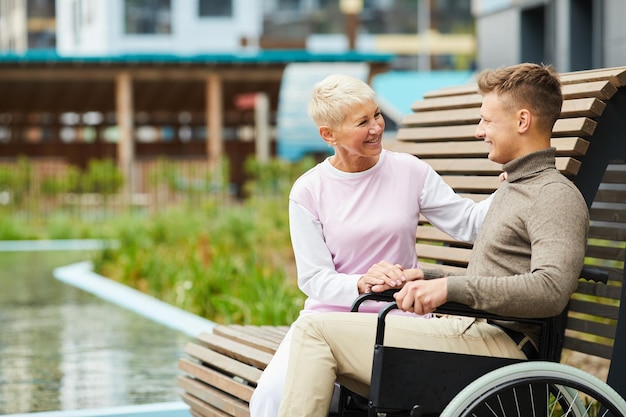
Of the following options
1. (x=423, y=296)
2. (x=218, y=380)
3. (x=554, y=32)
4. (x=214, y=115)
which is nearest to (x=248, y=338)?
(x=218, y=380)

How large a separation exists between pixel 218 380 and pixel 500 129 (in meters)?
1.66

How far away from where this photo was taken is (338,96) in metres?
3.81

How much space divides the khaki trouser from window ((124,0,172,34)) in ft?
106

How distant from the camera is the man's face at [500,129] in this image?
3527 mm

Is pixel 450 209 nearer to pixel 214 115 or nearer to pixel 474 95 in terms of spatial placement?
pixel 474 95

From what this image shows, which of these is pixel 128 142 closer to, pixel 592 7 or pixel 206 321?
pixel 592 7

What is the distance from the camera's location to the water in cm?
648

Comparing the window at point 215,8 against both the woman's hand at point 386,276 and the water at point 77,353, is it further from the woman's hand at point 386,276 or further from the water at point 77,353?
the woman's hand at point 386,276

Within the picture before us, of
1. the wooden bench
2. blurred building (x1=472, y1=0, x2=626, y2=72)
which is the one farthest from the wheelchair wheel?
blurred building (x1=472, y1=0, x2=626, y2=72)

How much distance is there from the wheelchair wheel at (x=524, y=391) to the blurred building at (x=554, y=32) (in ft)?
29.5

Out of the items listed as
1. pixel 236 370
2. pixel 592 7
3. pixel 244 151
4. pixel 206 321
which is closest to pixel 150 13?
pixel 244 151

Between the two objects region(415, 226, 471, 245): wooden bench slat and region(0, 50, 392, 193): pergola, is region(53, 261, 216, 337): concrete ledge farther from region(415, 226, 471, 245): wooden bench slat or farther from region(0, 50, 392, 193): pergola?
region(0, 50, 392, 193): pergola

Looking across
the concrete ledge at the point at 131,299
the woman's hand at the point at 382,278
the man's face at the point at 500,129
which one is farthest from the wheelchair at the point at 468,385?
the concrete ledge at the point at 131,299

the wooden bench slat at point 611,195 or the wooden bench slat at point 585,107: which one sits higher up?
the wooden bench slat at point 585,107
